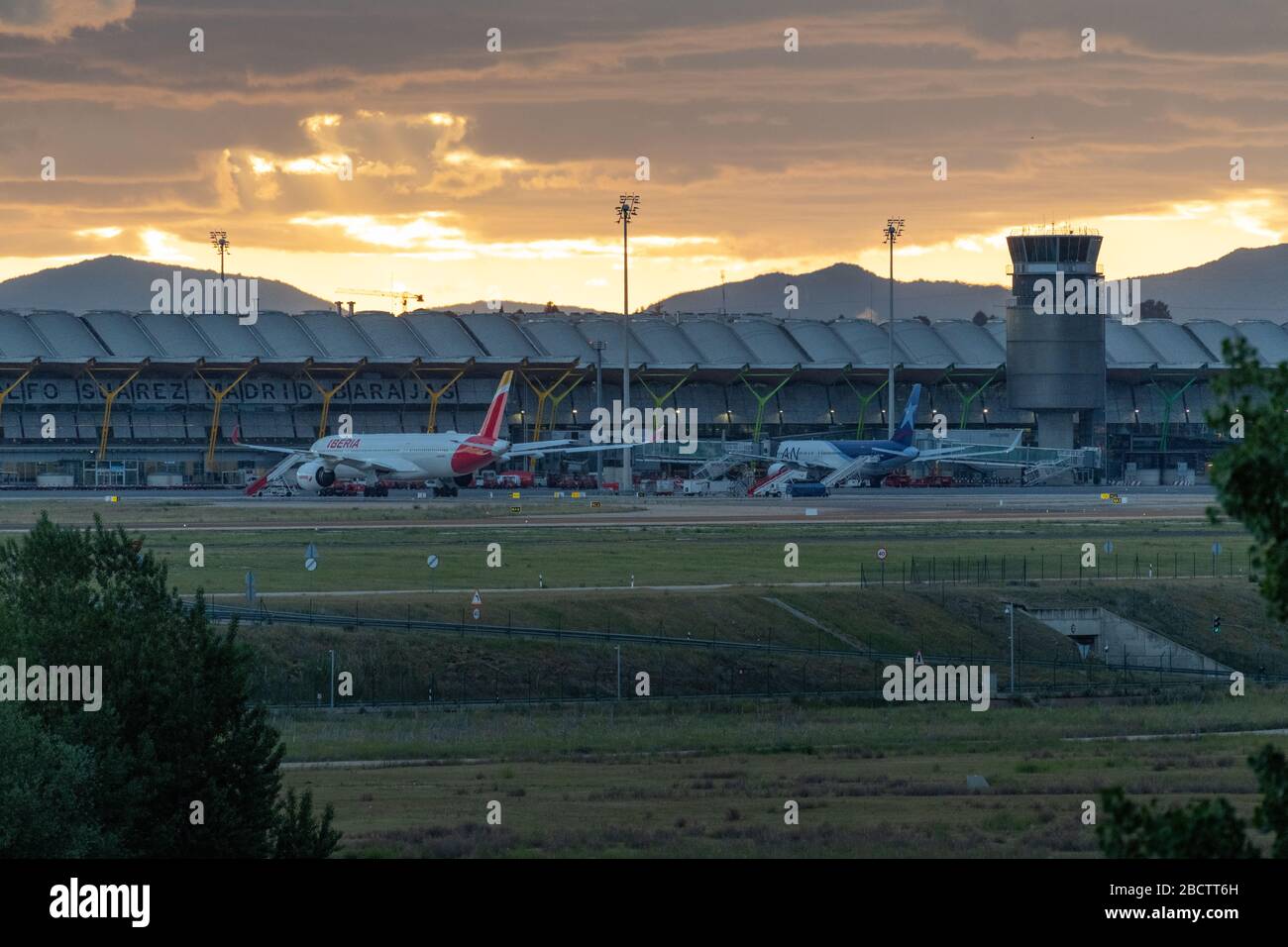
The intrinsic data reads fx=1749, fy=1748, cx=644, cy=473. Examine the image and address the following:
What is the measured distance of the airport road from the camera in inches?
4328

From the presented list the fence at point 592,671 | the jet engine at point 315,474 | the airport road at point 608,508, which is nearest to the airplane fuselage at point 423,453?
the jet engine at point 315,474

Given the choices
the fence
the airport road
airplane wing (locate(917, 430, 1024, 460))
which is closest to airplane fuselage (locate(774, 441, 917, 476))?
airplane wing (locate(917, 430, 1024, 460))

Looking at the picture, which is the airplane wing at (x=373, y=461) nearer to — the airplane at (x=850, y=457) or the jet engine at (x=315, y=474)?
the jet engine at (x=315, y=474)

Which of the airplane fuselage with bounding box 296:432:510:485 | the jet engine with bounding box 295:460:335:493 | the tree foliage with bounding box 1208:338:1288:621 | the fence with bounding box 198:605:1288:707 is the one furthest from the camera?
the jet engine with bounding box 295:460:335:493

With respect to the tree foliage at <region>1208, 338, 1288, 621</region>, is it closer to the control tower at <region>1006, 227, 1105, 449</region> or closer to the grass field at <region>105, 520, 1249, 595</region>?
the grass field at <region>105, 520, 1249, 595</region>

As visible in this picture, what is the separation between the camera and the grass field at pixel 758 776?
118ft

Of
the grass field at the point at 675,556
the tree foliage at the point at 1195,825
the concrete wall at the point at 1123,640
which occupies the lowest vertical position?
the concrete wall at the point at 1123,640

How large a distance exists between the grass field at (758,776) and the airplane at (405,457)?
82402 mm

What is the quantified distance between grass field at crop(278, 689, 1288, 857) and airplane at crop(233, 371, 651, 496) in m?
82.4

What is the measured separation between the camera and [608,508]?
129 metres

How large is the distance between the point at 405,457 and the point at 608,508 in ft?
70.1
